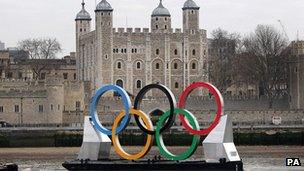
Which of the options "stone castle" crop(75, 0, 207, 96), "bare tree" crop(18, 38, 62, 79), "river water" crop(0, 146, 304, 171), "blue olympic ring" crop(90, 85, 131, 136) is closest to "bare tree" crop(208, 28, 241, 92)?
"stone castle" crop(75, 0, 207, 96)

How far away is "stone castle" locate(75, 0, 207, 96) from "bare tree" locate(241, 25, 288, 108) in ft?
26.3

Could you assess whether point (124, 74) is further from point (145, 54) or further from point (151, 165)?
point (151, 165)

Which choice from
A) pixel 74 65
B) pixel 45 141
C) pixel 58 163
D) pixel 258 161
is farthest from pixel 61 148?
pixel 74 65

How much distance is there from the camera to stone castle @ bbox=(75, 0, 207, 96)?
12481cm

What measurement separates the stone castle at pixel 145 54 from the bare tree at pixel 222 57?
1827 mm

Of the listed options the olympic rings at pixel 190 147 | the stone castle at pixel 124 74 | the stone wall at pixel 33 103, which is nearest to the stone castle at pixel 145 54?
the stone castle at pixel 124 74

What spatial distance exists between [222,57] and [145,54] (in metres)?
9.35

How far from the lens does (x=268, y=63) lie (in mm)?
116062

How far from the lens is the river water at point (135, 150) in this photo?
59.6 meters

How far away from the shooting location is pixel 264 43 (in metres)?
120

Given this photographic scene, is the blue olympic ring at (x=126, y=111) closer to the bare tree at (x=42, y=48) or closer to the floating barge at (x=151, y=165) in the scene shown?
the floating barge at (x=151, y=165)

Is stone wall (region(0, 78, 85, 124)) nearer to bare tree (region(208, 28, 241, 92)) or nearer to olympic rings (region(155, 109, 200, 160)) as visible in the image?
bare tree (region(208, 28, 241, 92))

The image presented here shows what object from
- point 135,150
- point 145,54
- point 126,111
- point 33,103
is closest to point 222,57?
point 145,54

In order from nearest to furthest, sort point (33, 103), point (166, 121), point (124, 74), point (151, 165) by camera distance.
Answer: point (151, 165) < point (166, 121) < point (33, 103) < point (124, 74)
